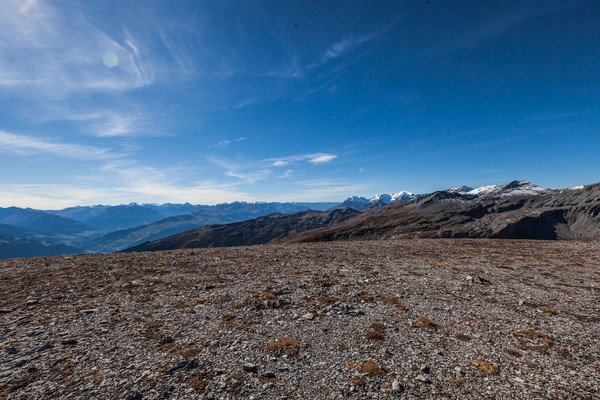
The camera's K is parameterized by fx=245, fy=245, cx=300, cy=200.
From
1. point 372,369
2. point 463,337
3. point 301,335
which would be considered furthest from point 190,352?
point 463,337

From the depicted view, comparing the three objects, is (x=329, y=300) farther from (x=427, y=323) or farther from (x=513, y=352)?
(x=513, y=352)

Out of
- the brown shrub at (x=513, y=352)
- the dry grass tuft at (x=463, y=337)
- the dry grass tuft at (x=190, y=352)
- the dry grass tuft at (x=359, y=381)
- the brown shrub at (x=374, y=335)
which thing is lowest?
the dry grass tuft at (x=359, y=381)

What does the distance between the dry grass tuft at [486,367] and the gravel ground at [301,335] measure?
0.18ft

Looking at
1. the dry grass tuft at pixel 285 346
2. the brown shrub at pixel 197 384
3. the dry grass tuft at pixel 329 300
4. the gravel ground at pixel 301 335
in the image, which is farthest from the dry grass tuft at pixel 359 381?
the dry grass tuft at pixel 329 300

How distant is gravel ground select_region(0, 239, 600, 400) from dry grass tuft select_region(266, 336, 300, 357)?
8cm

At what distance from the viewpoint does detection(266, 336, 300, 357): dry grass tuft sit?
402 inches

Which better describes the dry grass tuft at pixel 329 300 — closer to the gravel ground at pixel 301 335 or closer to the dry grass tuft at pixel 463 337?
the gravel ground at pixel 301 335

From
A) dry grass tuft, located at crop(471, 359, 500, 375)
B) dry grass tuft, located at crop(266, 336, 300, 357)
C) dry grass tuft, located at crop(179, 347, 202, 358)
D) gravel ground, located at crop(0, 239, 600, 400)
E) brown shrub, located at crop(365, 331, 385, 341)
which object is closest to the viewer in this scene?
gravel ground, located at crop(0, 239, 600, 400)

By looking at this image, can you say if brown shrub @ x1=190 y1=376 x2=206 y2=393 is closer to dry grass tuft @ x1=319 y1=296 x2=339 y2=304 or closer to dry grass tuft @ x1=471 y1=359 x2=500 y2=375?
dry grass tuft @ x1=319 y1=296 x2=339 y2=304

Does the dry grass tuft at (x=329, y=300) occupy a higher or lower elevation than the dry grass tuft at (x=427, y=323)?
higher

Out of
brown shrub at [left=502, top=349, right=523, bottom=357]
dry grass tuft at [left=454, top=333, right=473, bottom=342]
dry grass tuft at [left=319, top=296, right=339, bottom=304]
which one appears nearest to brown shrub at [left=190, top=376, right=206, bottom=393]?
dry grass tuft at [left=319, top=296, right=339, bottom=304]

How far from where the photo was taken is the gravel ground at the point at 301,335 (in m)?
8.24

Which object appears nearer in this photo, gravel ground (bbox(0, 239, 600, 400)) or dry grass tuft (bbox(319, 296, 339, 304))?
gravel ground (bbox(0, 239, 600, 400))

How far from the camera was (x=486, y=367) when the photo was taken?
29.6ft
